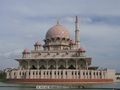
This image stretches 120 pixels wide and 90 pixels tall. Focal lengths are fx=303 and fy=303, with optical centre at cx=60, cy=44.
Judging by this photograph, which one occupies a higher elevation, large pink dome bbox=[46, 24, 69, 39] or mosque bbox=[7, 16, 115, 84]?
large pink dome bbox=[46, 24, 69, 39]

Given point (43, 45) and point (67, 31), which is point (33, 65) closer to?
point (43, 45)

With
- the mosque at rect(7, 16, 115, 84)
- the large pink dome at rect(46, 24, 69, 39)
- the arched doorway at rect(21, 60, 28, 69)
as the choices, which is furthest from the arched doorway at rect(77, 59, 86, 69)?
the arched doorway at rect(21, 60, 28, 69)

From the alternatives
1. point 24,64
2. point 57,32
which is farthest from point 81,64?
point 24,64

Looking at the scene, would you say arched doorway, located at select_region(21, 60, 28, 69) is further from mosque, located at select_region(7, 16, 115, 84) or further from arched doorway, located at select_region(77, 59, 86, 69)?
arched doorway, located at select_region(77, 59, 86, 69)

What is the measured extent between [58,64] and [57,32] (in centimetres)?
867

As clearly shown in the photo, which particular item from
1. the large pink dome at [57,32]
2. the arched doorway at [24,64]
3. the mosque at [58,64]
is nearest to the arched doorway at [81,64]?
the mosque at [58,64]

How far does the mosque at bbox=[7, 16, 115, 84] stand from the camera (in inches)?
2453

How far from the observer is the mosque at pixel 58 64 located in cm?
6231

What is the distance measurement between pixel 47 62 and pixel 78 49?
753 centimetres

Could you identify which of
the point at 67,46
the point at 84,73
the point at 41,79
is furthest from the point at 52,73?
the point at 67,46

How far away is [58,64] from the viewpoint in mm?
67562

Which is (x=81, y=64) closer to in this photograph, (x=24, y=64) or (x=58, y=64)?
(x=58, y=64)

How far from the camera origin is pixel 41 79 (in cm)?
6219

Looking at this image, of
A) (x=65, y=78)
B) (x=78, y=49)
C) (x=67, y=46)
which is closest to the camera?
(x=65, y=78)
